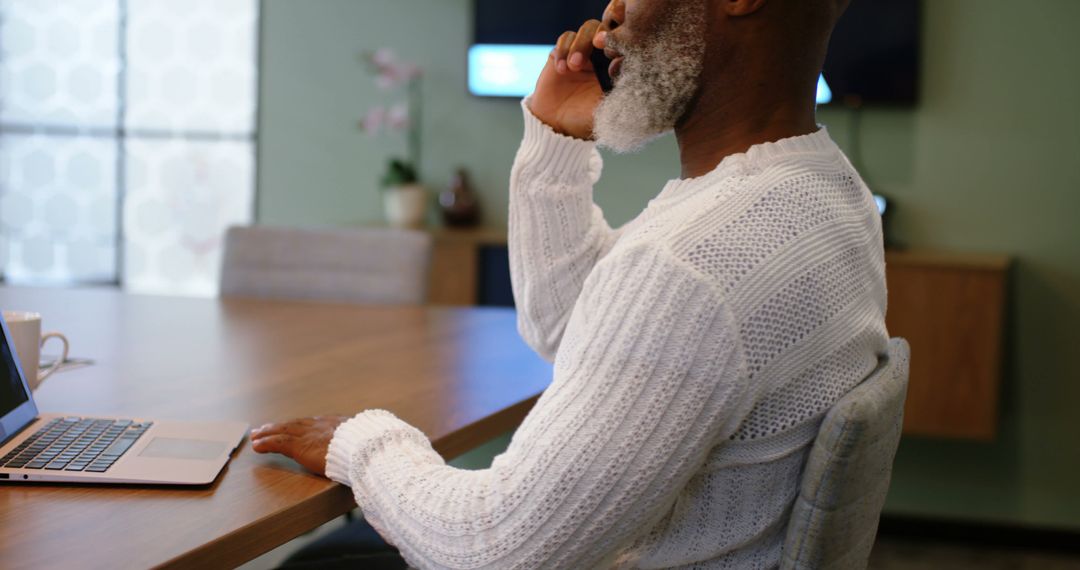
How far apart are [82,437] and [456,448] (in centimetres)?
42

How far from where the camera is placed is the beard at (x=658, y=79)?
1.12m

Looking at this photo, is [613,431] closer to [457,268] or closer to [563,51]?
[563,51]

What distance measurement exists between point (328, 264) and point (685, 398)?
182 cm

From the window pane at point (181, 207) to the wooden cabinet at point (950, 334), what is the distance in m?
2.43

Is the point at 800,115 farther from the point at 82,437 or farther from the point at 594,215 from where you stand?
the point at 82,437

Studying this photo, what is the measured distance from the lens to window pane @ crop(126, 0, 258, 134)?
441 cm

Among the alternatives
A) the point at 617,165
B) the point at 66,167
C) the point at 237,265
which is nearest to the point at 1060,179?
the point at 617,165

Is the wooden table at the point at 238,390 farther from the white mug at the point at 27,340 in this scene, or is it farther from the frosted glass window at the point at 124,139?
the frosted glass window at the point at 124,139

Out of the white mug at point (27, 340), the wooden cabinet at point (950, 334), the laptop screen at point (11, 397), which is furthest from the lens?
the wooden cabinet at point (950, 334)

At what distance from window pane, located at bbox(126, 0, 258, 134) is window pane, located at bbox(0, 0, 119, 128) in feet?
0.31

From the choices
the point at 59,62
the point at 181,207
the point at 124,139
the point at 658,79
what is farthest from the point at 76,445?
the point at 59,62

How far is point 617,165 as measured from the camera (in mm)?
3955

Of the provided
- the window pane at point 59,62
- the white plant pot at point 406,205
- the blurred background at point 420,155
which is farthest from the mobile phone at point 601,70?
the window pane at point 59,62

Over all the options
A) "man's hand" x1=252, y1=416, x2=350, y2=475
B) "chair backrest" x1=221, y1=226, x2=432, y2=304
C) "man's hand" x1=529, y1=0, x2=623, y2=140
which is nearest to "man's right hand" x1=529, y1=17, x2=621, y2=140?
"man's hand" x1=529, y1=0, x2=623, y2=140
